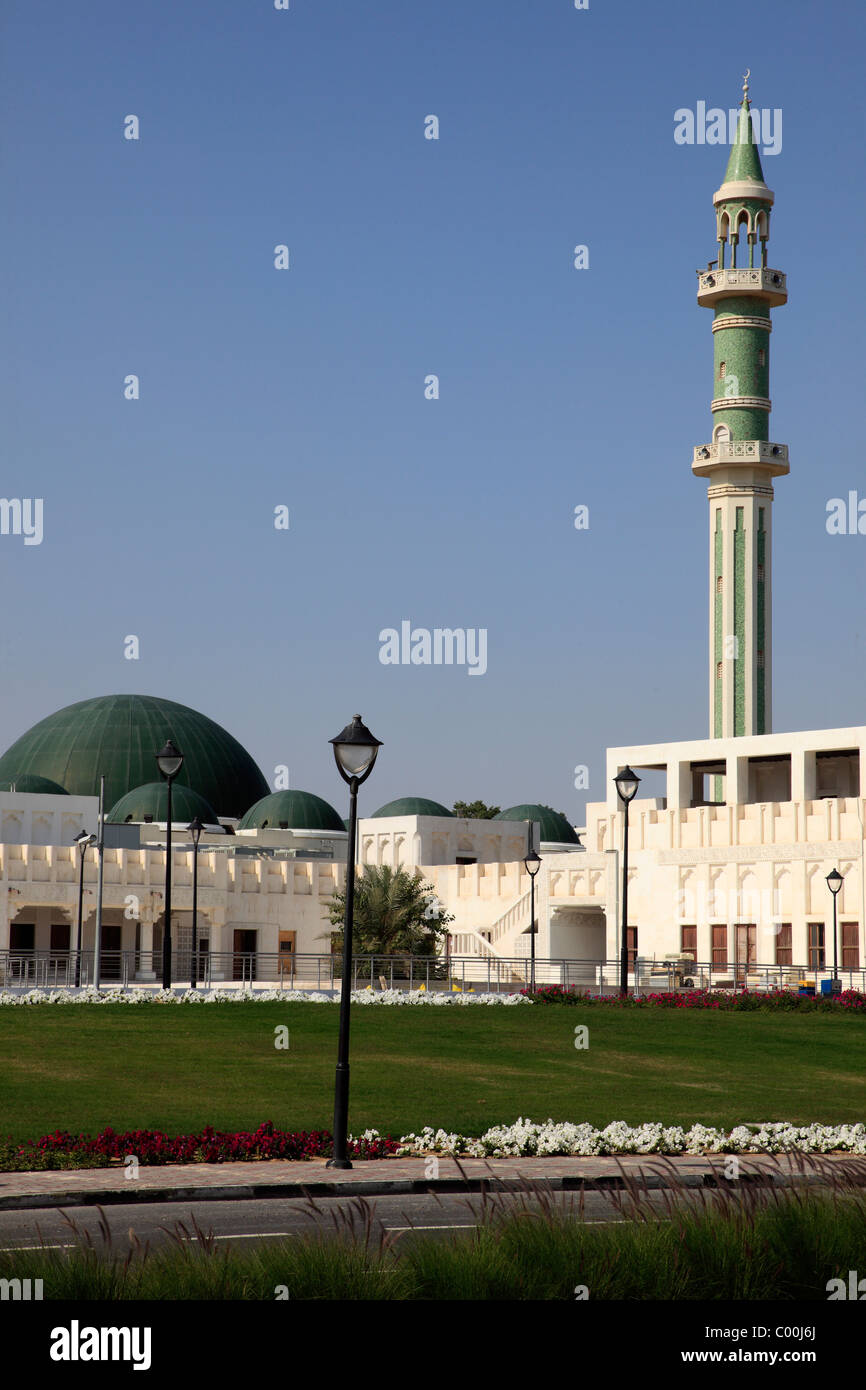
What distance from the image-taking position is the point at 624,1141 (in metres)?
20.1

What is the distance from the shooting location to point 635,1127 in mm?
21734

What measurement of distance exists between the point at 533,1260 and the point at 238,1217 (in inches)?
233

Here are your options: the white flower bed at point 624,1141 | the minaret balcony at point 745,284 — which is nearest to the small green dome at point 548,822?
the minaret balcony at point 745,284

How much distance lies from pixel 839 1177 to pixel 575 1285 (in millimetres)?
2478

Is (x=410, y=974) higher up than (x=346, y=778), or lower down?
lower down

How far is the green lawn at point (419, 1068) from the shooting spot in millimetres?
22844

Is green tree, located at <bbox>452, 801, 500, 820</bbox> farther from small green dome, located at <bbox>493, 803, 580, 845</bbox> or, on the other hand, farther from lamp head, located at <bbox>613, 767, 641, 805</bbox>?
lamp head, located at <bbox>613, 767, 641, 805</bbox>

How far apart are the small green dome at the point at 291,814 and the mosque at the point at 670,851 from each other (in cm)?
582

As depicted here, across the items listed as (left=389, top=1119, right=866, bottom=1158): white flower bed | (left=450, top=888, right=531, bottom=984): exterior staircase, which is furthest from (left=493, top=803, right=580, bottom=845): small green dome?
(left=389, top=1119, right=866, bottom=1158): white flower bed

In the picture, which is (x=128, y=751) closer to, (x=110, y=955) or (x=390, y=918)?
(x=110, y=955)

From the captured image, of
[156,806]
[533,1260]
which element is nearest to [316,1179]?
[533,1260]

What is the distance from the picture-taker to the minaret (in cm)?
7394

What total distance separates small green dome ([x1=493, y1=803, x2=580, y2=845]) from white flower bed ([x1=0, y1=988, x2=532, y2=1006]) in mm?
51293

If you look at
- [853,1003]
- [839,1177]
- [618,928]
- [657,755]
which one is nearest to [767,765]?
[657,755]
